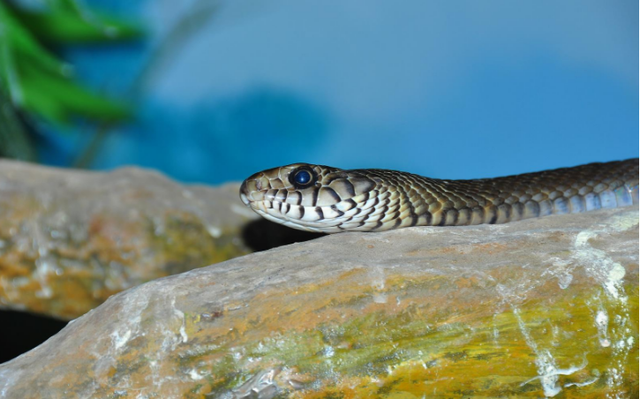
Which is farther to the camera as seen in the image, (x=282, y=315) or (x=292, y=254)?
(x=292, y=254)

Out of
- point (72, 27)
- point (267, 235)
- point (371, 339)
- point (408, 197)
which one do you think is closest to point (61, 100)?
point (72, 27)

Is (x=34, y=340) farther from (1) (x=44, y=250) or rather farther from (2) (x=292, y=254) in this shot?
(2) (x=292, y=254)

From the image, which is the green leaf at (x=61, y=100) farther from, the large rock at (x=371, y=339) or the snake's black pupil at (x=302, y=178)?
the large rock at (x=371, y=339)

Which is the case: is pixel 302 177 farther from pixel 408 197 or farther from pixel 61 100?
pixel 61 100

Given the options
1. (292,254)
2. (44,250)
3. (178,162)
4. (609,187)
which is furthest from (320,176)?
(178,162)

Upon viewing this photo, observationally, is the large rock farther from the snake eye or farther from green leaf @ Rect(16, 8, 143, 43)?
green leaf @ Rect(16, 8, 143, 43)

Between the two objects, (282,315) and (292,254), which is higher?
(292,254)

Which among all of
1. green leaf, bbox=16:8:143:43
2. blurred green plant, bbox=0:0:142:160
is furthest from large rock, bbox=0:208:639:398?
green leaf, bbox=16:8:143:43

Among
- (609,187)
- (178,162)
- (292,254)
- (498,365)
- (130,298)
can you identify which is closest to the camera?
(498,365)

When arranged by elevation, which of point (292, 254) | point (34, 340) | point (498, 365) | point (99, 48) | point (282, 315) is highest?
point (99, 48)
